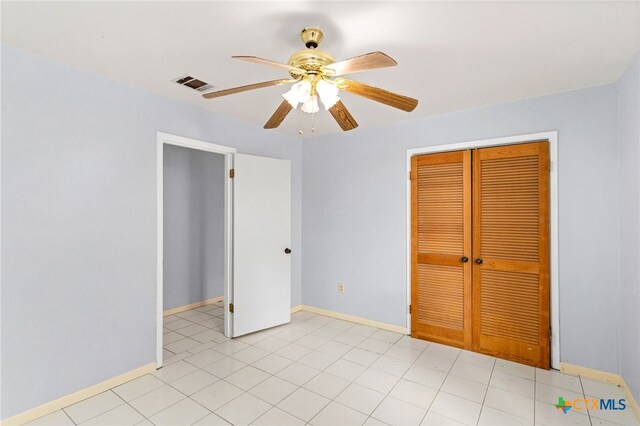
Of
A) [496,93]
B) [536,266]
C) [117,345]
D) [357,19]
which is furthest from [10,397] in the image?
[496,93]

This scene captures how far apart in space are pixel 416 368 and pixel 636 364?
1.49m

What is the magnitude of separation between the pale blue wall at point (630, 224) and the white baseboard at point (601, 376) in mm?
74

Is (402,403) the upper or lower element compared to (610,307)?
lower

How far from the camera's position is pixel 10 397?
1.97 m

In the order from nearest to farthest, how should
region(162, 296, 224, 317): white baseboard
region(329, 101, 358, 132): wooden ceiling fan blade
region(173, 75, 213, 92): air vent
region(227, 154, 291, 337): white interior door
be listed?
region(329, 101, 358, 132): wooden ceiling fan blade → region(173, 75, 213, 92): air vent → region(227, 154, 291, 337): white interior door → region(162, 296, 224, 317): white baseboard

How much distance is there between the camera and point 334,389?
2.43 metres

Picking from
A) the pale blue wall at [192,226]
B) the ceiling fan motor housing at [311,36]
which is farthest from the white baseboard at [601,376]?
the pale blue wall at [192,226]

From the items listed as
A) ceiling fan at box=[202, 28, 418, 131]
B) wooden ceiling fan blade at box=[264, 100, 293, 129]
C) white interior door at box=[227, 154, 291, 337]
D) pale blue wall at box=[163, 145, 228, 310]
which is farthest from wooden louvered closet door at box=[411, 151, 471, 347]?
pale blue wall at box=[163, 145, 228, 310]

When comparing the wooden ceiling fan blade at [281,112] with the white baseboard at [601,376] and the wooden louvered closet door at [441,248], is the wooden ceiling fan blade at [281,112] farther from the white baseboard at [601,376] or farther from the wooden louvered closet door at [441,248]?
the white baseboard at [601,376]

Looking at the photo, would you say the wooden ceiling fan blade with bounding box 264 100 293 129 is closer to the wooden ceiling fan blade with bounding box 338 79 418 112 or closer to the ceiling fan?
the ceiling fan

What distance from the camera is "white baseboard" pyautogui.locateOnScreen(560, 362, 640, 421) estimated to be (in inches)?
88.2

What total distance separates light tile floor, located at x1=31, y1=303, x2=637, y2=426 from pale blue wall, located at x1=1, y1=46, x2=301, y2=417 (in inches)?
13.7

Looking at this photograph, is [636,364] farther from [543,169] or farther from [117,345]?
[117,345]

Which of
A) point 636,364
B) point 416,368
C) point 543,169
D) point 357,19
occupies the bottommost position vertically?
point 416,368
